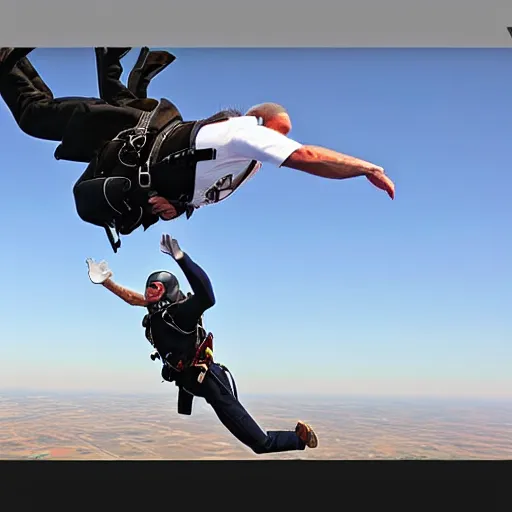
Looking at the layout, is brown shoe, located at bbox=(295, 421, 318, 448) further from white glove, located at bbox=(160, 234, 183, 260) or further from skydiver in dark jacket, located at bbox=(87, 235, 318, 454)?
white glove, located at bbox=(160, 234, 183, 260)

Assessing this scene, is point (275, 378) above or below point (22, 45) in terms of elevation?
below

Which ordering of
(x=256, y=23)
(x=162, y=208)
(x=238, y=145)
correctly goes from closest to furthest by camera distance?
(x=256, y=23)
(x=238, y=145)
(x=162, y=208)

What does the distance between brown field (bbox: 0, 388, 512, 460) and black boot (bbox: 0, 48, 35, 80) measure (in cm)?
177

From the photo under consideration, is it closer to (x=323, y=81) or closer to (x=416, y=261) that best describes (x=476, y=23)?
(x=323, y=81)

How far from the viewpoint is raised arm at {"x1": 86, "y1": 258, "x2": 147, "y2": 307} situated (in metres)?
4.21

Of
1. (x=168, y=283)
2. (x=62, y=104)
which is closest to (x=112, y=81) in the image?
(x=62, y=104)

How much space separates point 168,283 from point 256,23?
1402 mm

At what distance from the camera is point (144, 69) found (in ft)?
14.0

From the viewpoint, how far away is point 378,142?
14.1 ft

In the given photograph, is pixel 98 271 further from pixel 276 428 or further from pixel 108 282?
pixel 276 428

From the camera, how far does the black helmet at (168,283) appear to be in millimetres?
4176

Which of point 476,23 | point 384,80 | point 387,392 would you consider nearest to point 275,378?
point 387,392
